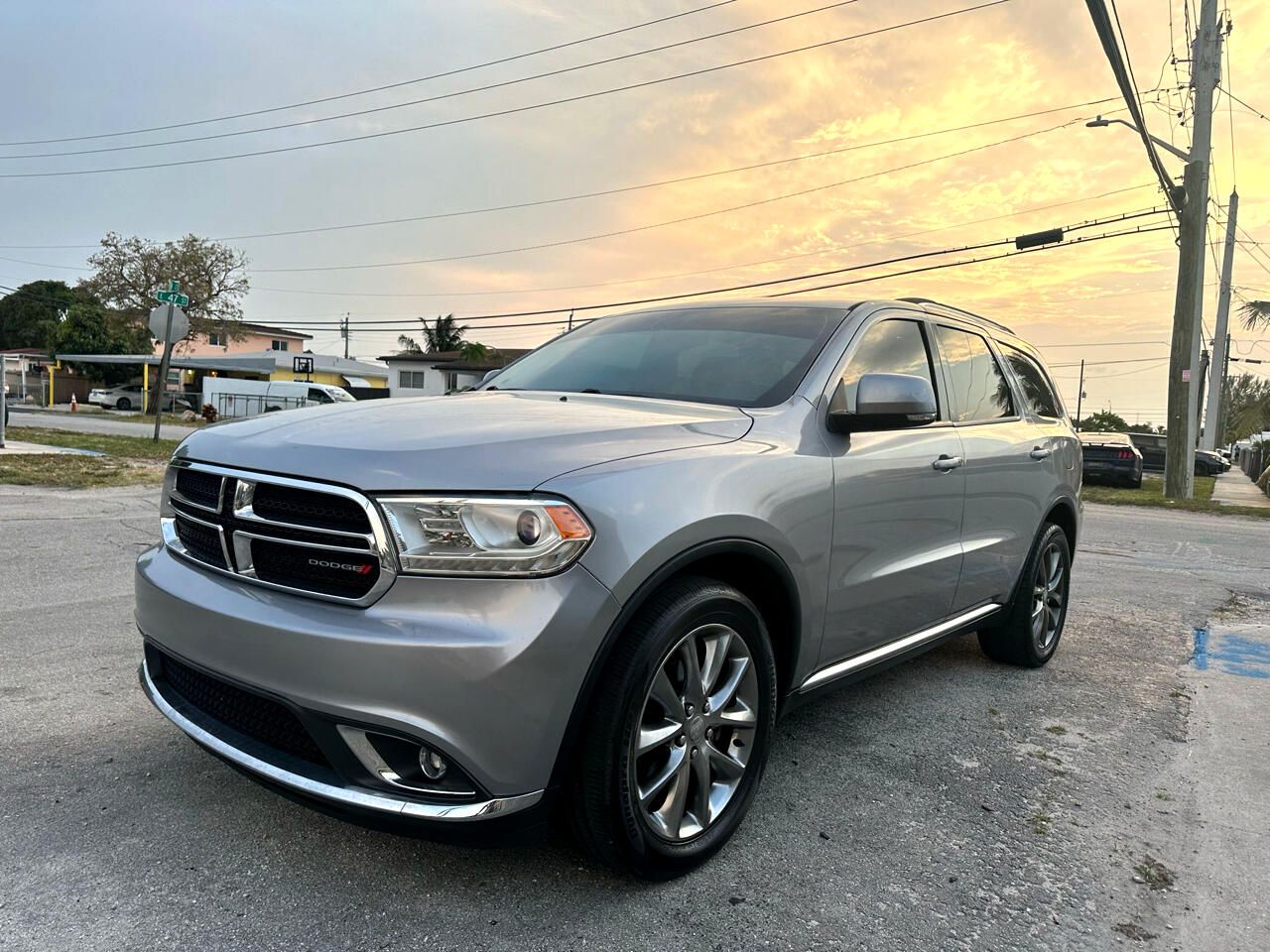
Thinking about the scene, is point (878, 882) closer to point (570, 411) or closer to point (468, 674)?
point (468, 674)

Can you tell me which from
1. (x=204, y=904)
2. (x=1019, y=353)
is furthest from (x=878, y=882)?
(x=1019, y=353)

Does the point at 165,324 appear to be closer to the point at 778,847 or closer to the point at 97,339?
the point at 778,847

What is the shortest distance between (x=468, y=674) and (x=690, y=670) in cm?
74

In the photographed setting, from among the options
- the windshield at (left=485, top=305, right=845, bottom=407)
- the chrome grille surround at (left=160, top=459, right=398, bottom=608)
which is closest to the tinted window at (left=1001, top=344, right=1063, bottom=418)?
the windshield at (left=485, top=305, right=845, bottom=407)

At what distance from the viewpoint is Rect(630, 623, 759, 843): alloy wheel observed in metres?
2.44

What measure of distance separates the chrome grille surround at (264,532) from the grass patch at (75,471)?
9393 millimetres

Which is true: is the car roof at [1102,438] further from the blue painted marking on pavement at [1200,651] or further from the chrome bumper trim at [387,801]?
the chrome bumper trim at [387,801]

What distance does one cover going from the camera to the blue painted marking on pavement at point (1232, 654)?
5008mm

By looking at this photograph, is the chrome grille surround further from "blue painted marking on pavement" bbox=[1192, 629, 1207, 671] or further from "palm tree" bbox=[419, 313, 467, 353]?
"palm tree" bbox=[419, 313, 467, 353]

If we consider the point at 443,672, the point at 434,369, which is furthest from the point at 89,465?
the point at 434,369

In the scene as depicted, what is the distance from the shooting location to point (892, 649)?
11.7ft

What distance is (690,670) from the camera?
2531 millimetres

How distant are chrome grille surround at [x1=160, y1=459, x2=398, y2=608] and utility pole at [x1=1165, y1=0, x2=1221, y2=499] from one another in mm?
18562

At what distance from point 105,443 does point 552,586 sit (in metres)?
18.3
